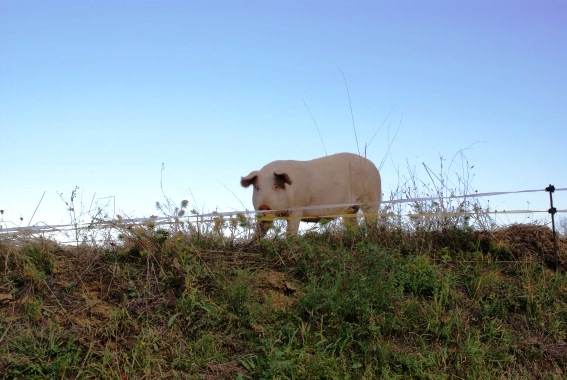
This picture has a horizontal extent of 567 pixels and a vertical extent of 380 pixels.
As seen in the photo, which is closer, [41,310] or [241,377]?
[241,377]

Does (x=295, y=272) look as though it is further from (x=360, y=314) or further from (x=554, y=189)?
(x=554, y=189)

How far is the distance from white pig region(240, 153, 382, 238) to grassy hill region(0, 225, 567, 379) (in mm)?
3953

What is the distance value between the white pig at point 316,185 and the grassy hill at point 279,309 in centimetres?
395

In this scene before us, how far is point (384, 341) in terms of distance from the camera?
5.91m

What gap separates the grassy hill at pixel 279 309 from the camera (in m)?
5.60

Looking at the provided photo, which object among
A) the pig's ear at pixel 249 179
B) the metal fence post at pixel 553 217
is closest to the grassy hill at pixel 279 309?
the metal fence post at pixel 553 217

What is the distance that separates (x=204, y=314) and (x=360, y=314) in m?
1.41

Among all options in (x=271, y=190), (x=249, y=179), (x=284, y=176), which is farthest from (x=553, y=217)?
(x=249, y=179)

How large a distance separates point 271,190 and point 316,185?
Answer: 0.88 m

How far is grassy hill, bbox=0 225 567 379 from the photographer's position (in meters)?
5.60

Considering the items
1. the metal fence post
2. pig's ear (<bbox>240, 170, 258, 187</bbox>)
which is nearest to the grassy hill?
the metal fence post

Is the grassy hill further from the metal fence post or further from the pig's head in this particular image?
the pig's head

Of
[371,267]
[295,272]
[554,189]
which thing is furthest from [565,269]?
[295,272]

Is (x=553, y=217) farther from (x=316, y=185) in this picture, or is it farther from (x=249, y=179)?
(x=249, y=179)
